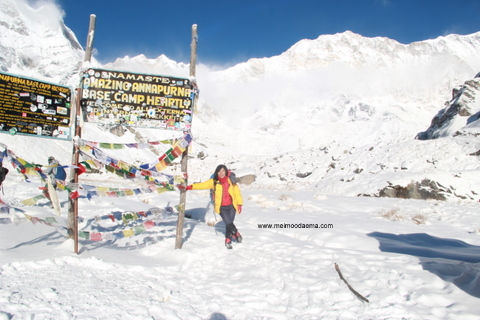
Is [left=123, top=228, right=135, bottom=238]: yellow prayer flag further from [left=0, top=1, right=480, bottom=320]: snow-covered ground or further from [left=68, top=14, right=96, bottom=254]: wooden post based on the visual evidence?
[left=68, top=14, right=96, bottom=254]: wooden post

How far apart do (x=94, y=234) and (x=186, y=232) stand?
2260 mm

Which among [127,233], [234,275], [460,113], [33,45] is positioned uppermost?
[33,45]

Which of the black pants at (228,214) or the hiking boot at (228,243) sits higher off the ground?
the black pants at (228,214)

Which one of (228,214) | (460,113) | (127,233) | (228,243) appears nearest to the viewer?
(127,233)

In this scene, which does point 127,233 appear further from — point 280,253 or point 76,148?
point 280,253

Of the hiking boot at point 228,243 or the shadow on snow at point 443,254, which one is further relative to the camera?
the hiking boot at point 228,243

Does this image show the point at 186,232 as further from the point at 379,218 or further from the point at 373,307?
the point at 379,218

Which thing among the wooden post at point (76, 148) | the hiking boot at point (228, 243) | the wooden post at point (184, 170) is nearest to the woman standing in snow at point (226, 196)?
the hiking boot at point (228, 243)

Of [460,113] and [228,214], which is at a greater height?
[460,113]

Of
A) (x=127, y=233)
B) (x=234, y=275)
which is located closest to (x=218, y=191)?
(x=127, y=233)

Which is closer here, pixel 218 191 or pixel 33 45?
pixel 218 191

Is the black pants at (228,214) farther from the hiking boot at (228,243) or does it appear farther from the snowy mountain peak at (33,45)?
the snowy mountain peak at (33,45)

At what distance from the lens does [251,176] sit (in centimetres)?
2381

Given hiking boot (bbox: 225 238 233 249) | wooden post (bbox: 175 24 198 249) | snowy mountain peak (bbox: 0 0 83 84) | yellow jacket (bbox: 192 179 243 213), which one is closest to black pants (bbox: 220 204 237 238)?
yellow jacket (bbox: 192 179 243 213)
